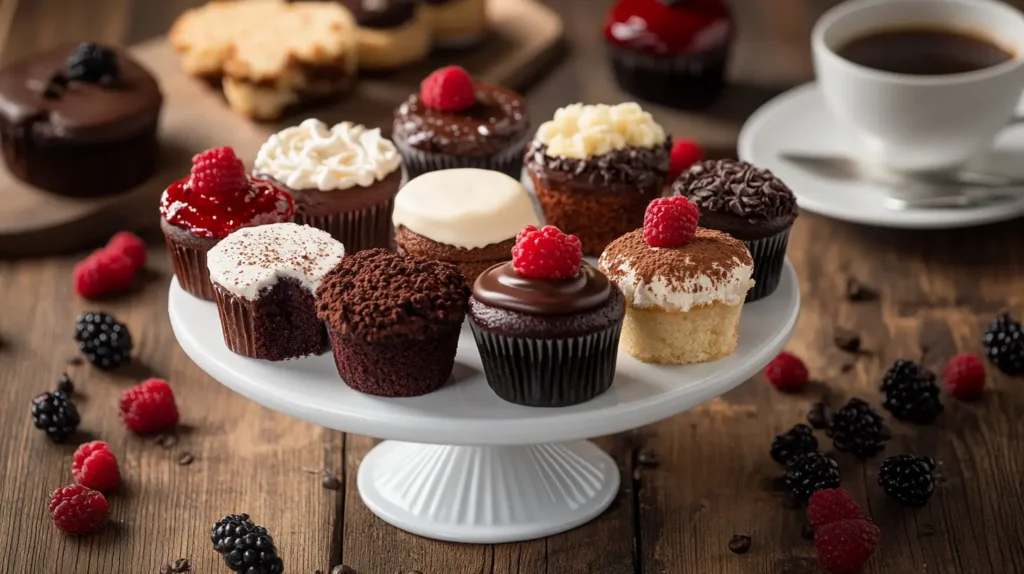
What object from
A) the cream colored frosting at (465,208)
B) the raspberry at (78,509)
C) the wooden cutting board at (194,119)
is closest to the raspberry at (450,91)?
the cream colored frosting at (465,208)

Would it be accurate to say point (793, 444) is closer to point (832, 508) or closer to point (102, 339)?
point (832, 508)

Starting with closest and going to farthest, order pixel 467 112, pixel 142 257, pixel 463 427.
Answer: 1. pixel 463 427
2. pixel 467 112
3. pixel 142 257

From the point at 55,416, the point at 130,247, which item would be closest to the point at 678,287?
the point at 55,416

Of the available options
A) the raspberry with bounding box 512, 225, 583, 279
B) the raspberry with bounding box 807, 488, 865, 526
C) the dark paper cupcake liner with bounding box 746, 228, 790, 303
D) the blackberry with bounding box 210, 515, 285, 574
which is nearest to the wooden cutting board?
the blackberry with bounding box 210, 515, 285, 574

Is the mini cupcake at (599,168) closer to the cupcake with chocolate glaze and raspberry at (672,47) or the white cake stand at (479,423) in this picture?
the white cake stand at (479,423)

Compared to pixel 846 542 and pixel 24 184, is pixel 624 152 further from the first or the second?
pixel 24 184

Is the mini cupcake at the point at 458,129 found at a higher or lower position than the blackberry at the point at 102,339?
higher

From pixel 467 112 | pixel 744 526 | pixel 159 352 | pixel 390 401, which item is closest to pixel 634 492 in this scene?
pixel 744 526
